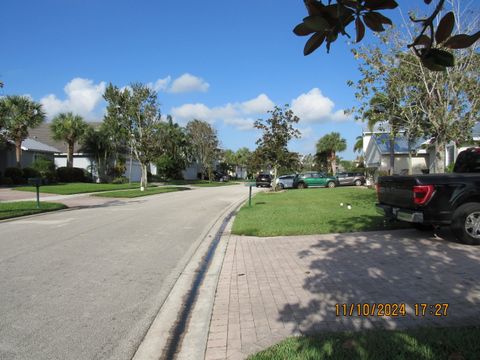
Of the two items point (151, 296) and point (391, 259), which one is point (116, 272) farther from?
point (391, 259)

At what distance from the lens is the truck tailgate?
313 inches

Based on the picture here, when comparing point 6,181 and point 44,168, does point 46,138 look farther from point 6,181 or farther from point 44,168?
point 6,181

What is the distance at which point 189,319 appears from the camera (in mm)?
Answer: 4762

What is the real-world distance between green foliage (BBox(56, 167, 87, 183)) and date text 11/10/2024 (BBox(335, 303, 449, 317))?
1482 inches

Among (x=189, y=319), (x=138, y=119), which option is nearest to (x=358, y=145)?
(x=138, y=119)

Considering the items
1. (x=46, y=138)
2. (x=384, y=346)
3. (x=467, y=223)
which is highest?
(x=46, y=138)

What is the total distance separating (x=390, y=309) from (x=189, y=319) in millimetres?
2285

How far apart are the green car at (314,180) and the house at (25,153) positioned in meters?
24.2

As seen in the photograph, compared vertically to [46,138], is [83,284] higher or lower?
lower

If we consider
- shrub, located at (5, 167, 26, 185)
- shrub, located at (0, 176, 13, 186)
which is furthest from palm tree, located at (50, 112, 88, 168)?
shrub, located at (0, 176, 13, 186)

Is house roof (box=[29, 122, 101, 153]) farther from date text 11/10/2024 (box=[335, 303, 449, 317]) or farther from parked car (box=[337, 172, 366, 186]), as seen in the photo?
date text 11/10/2024 (box=[335, 303, 449, 317])

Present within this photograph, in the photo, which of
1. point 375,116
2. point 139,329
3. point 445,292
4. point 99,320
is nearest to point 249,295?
point 139,329

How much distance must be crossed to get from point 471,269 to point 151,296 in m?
4.65

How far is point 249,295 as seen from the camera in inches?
211
